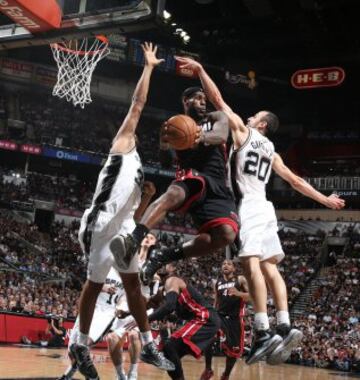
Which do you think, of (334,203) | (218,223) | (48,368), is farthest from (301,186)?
(48,368)

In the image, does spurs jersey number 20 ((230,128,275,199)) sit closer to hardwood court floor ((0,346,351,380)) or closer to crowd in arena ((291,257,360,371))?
hardwood court floor ((0,346,351,380))

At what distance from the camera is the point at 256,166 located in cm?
594

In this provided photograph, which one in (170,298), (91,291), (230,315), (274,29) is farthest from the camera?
(274,29)

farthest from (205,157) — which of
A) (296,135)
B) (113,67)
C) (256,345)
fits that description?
(296,135)

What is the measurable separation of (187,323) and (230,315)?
3521 mm

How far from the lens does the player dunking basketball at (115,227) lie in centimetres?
527

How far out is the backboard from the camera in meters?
8.41

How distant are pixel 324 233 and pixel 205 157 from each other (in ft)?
85.9

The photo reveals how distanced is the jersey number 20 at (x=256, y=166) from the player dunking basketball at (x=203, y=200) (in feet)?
1.39

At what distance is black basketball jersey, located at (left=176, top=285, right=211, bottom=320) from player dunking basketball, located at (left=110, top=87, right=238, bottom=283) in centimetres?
178

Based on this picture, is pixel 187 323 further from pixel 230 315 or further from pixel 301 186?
pixel 230 315

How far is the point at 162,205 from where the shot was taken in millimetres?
5105

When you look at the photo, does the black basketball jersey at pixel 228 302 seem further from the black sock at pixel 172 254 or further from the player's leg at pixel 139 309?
the black sock at pixel 172 254

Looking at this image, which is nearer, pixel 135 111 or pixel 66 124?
pixel 135 111
